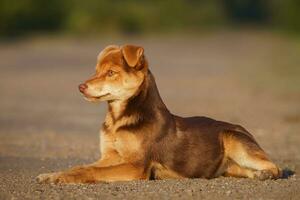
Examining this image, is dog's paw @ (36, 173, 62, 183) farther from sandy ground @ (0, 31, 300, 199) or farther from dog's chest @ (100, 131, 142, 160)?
dog's chest @ (100, 131, 142, 160)

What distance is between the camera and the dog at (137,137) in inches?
403

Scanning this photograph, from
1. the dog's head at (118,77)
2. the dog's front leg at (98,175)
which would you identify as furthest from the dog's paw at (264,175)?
the dog's head at (118,77)

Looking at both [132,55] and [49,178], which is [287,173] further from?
[49,178]

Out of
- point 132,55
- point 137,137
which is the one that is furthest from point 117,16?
point 137,137

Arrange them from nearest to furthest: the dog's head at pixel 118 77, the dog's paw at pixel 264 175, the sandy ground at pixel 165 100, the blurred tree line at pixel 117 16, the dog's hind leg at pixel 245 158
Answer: the sandy ground at pixel 165 100
the dog's head at pixel 118 77
the dog's paw at pixel 264 175
the dog's hind leg at pixel 245 158
the blurred tree line at pixel 117 16

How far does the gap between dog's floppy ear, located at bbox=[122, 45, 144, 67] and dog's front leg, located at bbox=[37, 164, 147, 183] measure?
1179 mm

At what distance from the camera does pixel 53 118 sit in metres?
19.9

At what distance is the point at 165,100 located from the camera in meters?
24.1

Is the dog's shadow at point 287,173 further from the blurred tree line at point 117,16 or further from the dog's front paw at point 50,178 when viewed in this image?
the blurred tree line at point 117,16

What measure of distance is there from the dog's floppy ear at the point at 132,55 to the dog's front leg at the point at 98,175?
1.18 meters

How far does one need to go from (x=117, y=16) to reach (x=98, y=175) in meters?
64.3

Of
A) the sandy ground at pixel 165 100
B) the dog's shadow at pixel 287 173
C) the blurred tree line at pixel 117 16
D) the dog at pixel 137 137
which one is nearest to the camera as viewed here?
the sandy ground at pixel 165 100

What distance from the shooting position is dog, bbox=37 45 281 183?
10242 millimetres

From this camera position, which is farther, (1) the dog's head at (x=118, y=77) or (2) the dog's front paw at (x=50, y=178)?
(1) the dog's head at (x=118, y=77)
